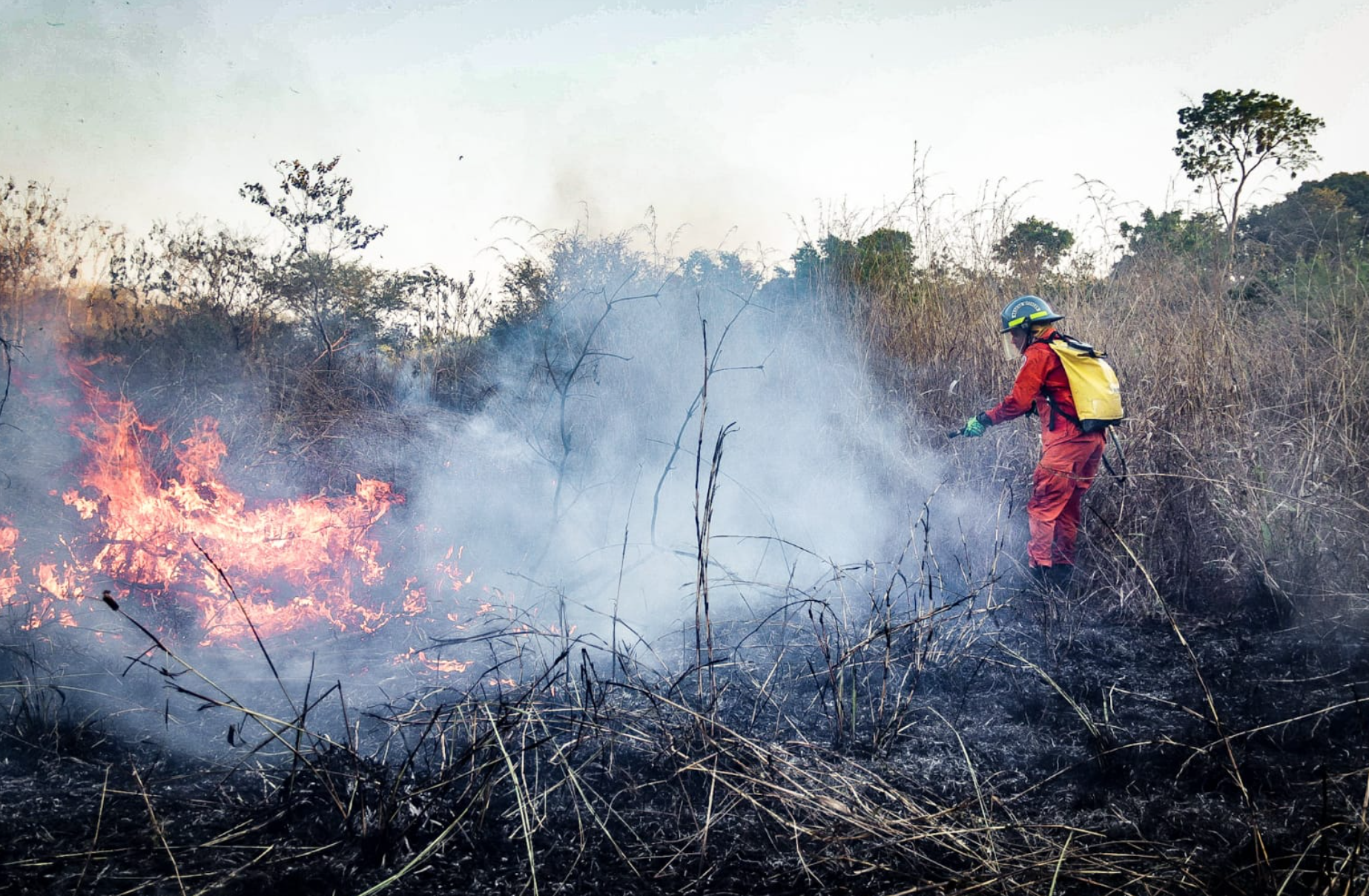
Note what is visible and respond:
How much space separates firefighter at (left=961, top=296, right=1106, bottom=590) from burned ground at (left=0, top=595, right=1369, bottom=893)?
1.34 m

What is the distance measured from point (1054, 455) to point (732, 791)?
3444mm

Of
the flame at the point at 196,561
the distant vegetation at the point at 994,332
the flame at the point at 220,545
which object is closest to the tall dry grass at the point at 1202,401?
the distant vegetation at the point at 994,332

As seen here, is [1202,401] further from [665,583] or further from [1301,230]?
[665,583]

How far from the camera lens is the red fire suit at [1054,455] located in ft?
16.0

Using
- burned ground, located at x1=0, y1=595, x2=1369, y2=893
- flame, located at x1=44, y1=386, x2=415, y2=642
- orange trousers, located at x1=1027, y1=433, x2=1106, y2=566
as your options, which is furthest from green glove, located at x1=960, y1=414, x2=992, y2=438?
flame, located at x1=44, y1=386, x2=415, y2=642

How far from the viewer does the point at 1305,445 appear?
4.91 metres

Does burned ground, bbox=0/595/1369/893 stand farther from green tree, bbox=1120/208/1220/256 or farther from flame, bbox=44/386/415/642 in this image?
green tree, bbox=1120/208/1220/256

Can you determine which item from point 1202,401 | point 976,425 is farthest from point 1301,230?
point 976,425

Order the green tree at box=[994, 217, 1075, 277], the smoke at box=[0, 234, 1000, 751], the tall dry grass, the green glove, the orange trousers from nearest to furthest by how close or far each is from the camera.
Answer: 1. the smoke at box=[0, 234, 1000, 751]
2. the tall dry grass
3. the orange trousers
4. the green glove
5. the green tree at box=[994, 217, 1075, 277]

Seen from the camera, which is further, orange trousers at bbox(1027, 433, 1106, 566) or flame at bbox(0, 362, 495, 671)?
orange trousers at bbox(1027, 433, 1106, 566)

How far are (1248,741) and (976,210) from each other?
538 cm

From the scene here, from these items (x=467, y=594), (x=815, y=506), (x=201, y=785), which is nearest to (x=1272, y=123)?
(x=815, y=506)

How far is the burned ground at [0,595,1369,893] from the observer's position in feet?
7.11

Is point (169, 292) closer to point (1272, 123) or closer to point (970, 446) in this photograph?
point (970, 446)
